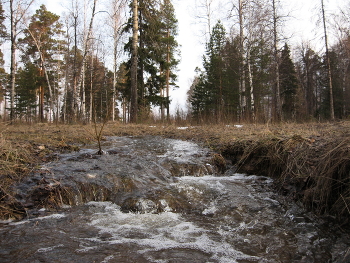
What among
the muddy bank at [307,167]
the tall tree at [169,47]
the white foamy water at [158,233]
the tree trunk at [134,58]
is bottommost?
the white foamy water at [158,233]

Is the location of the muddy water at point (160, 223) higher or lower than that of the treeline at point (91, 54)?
lower

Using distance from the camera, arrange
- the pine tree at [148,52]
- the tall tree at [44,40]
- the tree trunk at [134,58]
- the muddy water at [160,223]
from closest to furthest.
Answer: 1. the muddy water at [160,223]
2. the tree trunk at [134,58]
3. the pine tree at [148,52]
4. the tall tree at [44,40]

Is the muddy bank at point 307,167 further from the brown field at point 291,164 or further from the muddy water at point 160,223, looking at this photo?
the muddy water at point 160,223

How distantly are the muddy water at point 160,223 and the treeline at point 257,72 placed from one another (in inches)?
303

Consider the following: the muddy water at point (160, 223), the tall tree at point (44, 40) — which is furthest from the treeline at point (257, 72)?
the tall tree at point (44, 40)

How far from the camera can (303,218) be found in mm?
2357

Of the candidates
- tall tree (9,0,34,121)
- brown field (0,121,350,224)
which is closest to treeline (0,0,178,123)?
tall tree (9,0,34,121)

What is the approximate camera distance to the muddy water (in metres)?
1.71

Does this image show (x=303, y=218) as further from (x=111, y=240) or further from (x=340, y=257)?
(x=111, y=240)

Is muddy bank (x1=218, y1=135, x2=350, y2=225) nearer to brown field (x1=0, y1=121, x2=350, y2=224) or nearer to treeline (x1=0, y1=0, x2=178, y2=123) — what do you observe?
brown field (x1=0, y1=121, x2=350, y2=224)

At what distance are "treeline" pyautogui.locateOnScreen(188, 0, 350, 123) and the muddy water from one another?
303 inches

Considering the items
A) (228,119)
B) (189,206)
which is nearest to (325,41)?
(228,119)

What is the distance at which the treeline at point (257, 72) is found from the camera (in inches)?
541

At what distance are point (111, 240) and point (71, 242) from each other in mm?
327
